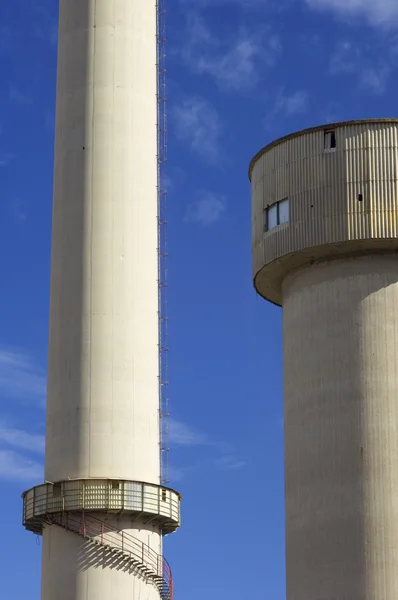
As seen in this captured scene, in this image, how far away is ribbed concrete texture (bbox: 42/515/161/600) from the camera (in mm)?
78438

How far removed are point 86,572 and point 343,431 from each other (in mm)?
15136

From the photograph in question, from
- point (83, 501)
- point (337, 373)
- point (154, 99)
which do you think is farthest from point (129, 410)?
point (154, 99)

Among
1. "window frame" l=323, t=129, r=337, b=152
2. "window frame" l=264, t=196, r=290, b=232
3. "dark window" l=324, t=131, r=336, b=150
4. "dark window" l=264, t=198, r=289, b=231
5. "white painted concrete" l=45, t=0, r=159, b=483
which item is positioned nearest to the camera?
"white painted concrete" l=45, t=0, r=159, b=483

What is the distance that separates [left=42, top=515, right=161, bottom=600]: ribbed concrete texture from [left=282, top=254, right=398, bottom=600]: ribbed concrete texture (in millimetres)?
8653

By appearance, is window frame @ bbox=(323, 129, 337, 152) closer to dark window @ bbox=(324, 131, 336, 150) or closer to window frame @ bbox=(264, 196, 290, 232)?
dark window @ bbox=(324, 131, 336, 150)

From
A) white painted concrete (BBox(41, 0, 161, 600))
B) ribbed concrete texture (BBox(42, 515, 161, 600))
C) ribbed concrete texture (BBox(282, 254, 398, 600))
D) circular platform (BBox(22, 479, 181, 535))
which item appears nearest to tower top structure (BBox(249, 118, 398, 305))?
ribbed concrete texture (BBox(282, 254, 398, 600))

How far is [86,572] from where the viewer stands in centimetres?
7875

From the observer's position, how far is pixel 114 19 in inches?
3462

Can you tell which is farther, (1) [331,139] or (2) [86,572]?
(1) [331,139]

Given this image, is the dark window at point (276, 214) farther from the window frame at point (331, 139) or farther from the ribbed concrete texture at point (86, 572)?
the ribbed concrete texture at point (86, 572)

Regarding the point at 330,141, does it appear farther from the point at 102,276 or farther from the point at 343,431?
the point at 343,431

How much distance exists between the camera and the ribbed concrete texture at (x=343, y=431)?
7912 centimetres

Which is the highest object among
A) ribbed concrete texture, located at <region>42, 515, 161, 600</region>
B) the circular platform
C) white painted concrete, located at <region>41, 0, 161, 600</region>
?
white painted concrete, located at <region>41, 0, 161, 600</region>

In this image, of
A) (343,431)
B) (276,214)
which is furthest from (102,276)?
(343,431)
